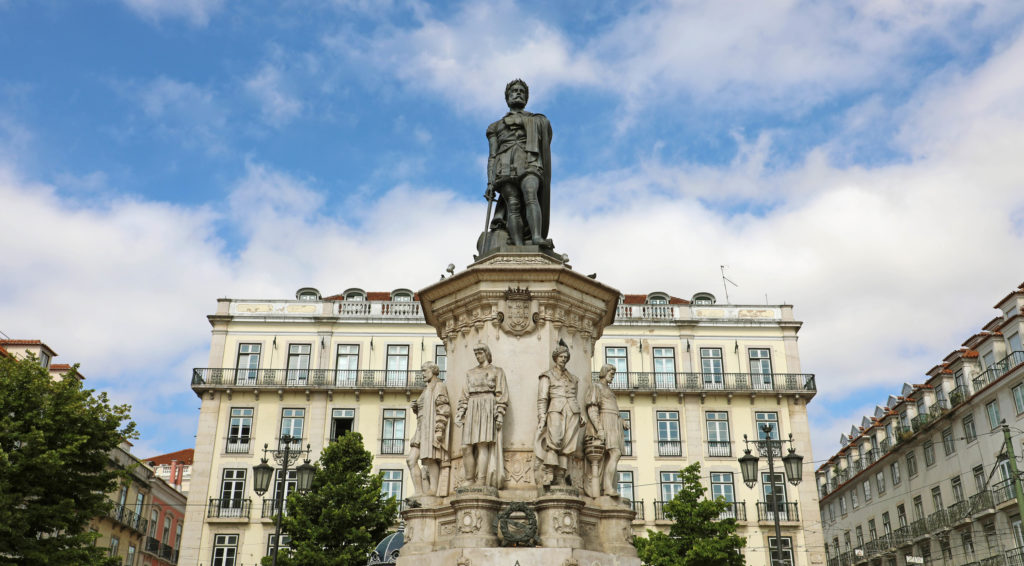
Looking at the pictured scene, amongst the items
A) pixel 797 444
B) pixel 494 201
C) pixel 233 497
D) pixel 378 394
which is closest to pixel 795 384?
pixel 797 444

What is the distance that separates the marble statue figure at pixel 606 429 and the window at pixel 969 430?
37793 mm

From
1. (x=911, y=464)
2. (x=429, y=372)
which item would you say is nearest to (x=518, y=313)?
(x=429, y=372)

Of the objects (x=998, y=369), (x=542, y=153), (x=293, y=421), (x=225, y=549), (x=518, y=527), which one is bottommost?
(x=518, y=527)

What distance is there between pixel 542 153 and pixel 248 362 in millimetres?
34923

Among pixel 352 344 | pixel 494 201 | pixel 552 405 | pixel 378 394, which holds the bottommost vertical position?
pixel 552 405

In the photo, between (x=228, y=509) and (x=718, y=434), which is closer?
(x=228, y=509)

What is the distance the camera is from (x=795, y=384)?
43.1 metres

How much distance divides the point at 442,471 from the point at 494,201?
13.7 ft

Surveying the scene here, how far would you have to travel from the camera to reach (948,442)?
4453cm

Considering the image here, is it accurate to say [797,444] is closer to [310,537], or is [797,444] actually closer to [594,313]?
[310,537]

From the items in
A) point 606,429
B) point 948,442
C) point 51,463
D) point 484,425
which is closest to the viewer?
point 484,425

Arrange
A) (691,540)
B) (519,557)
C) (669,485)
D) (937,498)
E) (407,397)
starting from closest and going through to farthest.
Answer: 1. (519,557)
2. (691,540)
3. (669,485)
4. (407,397)
5. (937,498)

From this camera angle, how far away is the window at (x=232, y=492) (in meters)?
40.6

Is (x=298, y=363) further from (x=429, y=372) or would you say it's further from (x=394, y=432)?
(x=429, y=372)
